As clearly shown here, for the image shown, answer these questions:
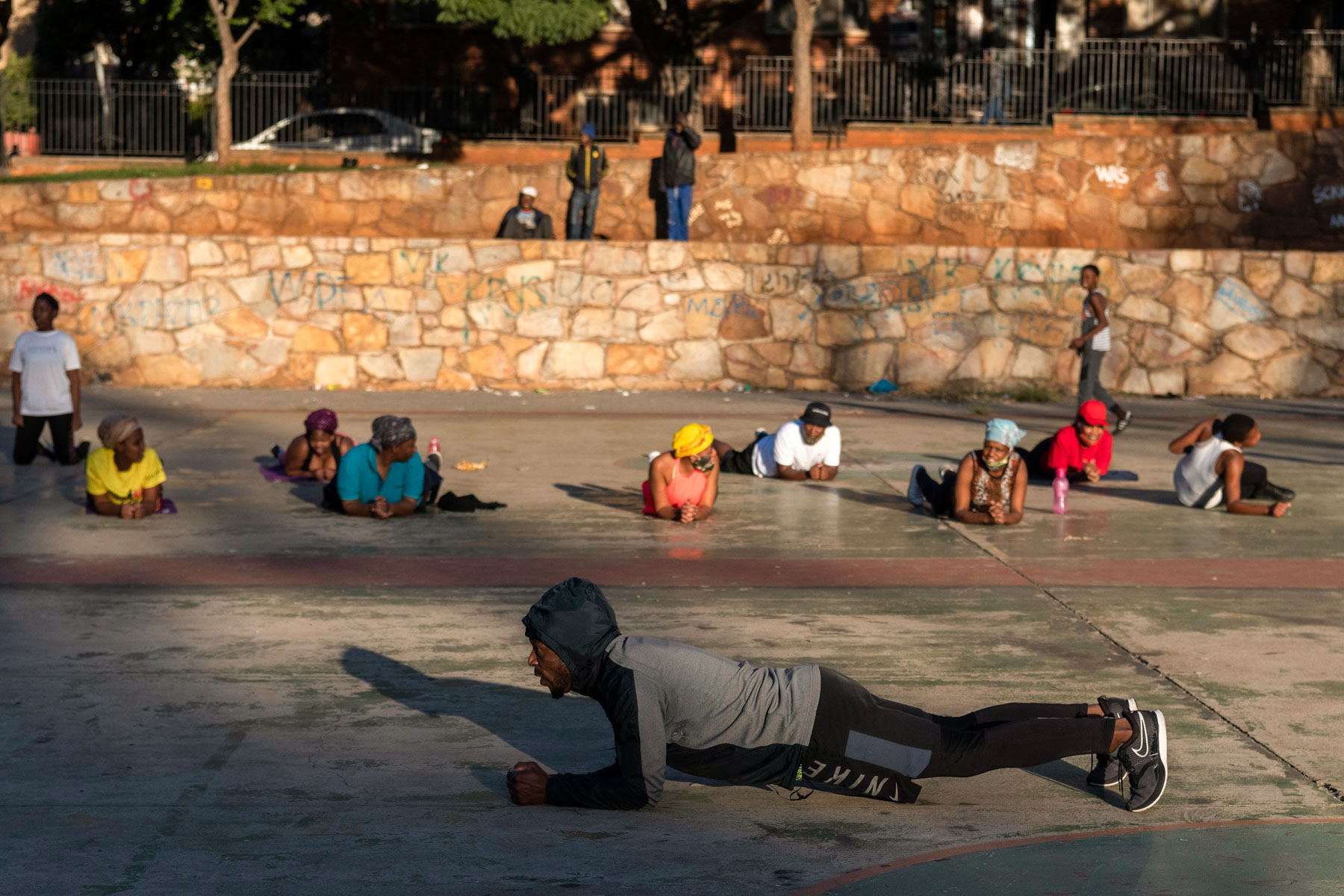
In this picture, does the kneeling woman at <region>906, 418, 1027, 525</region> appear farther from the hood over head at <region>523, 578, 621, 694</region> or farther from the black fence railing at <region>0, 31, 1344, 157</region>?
the black fence railing at <region>0, 31, 1344, 157</region>

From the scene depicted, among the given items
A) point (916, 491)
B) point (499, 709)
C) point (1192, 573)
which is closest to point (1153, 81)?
point (916, 491)

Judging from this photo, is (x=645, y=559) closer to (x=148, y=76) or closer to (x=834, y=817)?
(x=834, y=817)

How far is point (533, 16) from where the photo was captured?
86.7ft

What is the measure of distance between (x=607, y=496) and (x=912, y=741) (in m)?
7.06

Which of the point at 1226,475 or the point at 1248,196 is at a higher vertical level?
the point at 1248,196

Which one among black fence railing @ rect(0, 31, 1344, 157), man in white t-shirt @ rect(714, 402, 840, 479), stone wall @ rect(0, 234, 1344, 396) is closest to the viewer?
man in white t-shirt @ rect(714, 402, 840, 479)

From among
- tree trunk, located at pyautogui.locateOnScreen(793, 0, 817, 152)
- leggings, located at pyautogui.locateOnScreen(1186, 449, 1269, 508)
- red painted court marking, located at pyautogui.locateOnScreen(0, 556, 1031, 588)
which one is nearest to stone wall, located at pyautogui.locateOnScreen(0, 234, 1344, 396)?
tree trunk, located at pyautogui.locateOnScreen(793, 0, 817, 152)

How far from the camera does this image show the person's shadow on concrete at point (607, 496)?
11.7 metres

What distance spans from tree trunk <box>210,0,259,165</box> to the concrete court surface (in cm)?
1498

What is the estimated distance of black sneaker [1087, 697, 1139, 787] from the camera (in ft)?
17.8

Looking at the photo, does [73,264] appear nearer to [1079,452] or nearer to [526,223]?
[526,223]

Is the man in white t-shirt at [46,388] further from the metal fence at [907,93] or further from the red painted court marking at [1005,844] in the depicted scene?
the metal fence at [907,93]

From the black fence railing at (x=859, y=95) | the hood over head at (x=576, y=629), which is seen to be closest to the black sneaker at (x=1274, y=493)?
the hood over head at (x=576, y=629)

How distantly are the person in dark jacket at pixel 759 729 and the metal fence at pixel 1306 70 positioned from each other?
Result: 26.1m
